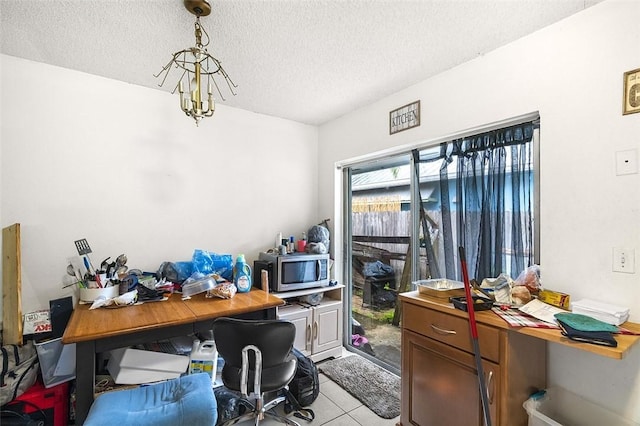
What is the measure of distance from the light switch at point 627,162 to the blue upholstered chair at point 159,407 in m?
2.29

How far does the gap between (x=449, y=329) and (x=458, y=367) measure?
0.66ft

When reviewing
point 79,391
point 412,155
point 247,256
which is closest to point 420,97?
point 412,155

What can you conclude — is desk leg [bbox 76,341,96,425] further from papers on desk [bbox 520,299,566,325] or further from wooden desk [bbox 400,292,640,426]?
papers on desk [bbox 520,299,566,325]

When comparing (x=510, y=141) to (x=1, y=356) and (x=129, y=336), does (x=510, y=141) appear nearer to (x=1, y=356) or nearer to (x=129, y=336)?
(x=129, y=336)

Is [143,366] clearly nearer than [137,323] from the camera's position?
No

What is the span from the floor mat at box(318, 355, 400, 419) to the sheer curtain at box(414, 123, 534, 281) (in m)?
1.07

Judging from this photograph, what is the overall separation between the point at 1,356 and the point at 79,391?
0.61 metres

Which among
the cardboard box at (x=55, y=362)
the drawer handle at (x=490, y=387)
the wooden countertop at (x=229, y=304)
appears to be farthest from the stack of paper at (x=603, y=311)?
the cardboard box at (x=55, y=362)

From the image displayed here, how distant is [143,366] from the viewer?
6.12 ft

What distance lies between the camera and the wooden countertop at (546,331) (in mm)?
1129

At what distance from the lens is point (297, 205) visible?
3.36 m

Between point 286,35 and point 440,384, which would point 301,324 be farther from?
point 286,35

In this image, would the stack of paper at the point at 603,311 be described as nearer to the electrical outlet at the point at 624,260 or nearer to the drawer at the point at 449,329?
the electrical outlet at the point at 624,260

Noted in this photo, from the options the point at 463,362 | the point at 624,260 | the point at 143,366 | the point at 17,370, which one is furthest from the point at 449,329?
the point at 17,370
